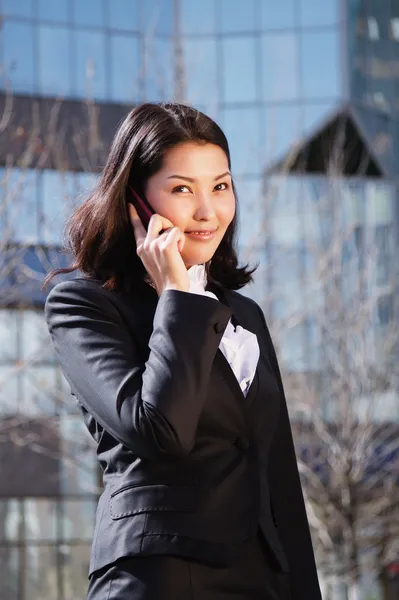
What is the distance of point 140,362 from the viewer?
251 cm

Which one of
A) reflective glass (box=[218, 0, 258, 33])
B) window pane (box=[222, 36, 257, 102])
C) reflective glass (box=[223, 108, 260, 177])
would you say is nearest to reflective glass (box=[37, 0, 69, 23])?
reflective glass (box=[218, 0, 258, 33])

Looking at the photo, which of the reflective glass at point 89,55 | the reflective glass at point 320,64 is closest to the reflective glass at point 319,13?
the reflective glass at point 320,64

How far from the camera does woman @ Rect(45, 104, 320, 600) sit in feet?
7.63

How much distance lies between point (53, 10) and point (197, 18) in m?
3.75

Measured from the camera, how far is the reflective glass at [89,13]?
26766 millimetres

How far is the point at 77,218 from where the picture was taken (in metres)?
2.75

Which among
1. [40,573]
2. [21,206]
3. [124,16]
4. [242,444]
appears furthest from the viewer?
[124,16]

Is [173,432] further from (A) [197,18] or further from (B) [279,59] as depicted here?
(B) [279,59]

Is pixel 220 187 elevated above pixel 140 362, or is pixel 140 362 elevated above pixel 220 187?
pixel 220 187

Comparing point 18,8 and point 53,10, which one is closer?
point 18,8

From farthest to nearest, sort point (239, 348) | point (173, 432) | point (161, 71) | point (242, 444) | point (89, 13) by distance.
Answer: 1. point (89, 13)
2. point (161, 71)
3. point (239, 348)
4. point (242, 444)
5. point (173, 432)

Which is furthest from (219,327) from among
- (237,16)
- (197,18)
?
(237,16)

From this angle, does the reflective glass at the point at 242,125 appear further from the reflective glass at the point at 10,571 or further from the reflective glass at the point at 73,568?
the reflective glass at the point at 10,571

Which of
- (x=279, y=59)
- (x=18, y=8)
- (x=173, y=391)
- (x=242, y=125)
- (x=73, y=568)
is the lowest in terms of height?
(x=73, y=568)
